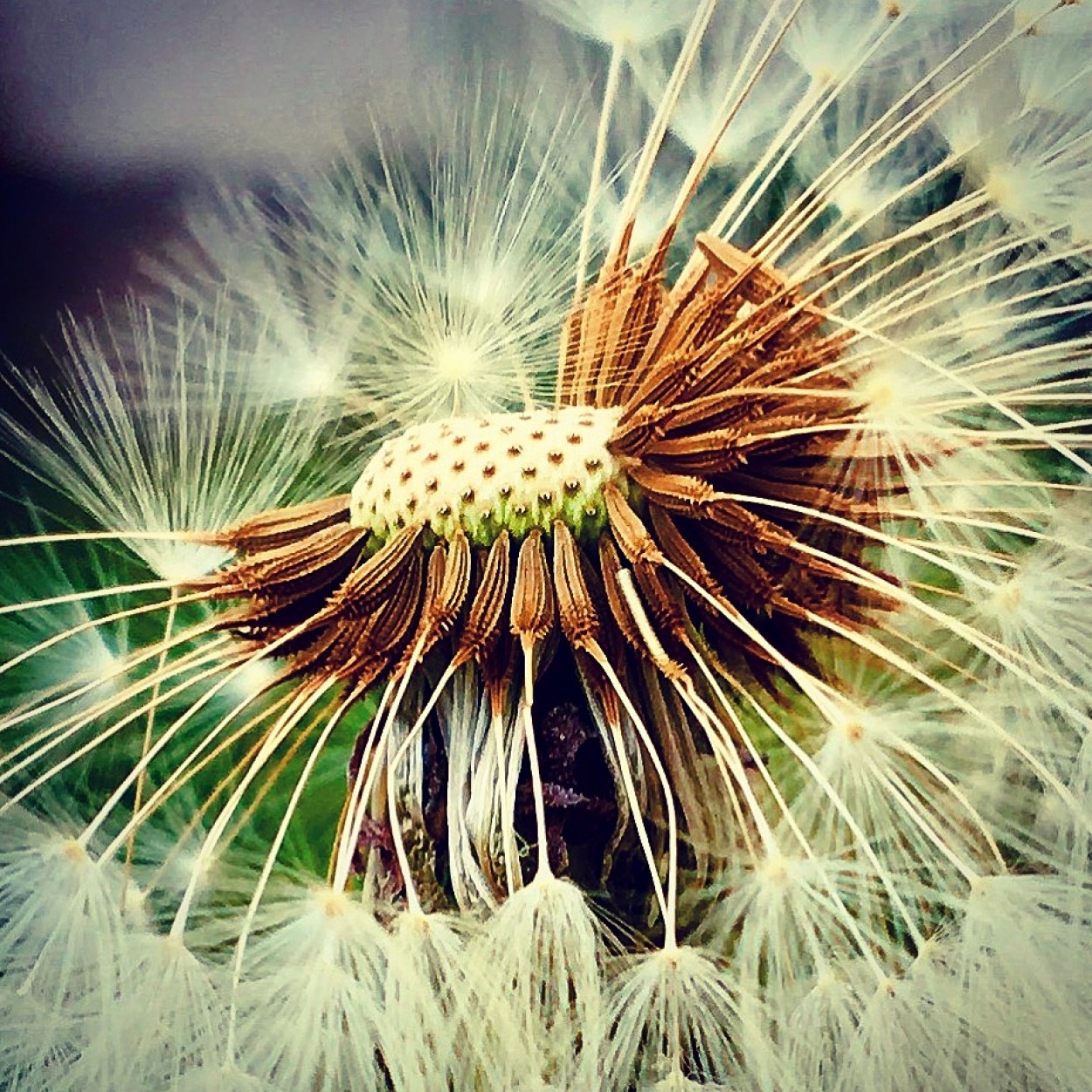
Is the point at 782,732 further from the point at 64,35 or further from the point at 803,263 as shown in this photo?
the point at 64,35

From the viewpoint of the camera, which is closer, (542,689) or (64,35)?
(542,689)

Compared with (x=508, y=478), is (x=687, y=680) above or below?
below

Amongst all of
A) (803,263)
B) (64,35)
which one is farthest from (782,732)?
(64,35)
